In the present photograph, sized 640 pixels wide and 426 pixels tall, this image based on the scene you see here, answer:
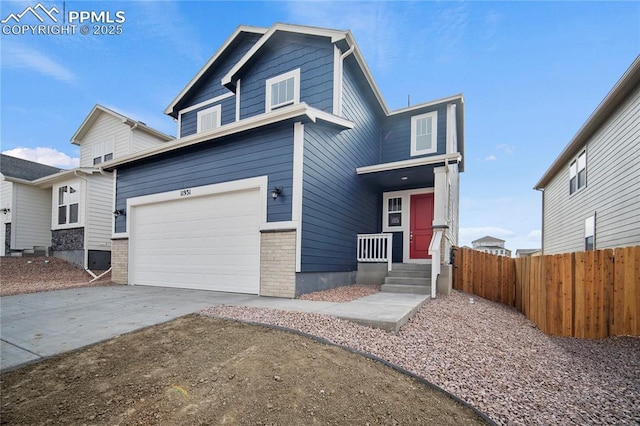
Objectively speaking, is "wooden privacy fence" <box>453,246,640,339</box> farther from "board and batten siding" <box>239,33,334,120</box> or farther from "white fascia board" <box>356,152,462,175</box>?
"board and batten siding" <box>239,33,334,120</box>

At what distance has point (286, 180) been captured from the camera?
21.0 feet

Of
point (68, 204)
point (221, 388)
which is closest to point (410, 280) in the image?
point (221, 388)

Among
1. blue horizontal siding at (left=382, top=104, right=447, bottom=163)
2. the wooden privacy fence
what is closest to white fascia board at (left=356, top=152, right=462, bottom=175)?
blue horizontal siding at (left=382, top=104, right=447, bottom=163)

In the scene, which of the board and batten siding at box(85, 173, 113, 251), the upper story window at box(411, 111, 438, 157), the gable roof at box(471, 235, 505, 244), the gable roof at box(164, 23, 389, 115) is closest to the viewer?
the gable roof at box(164, 23, 389, 115)

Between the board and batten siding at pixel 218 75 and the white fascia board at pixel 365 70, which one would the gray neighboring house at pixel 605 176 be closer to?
the white fascia board at pixel 365 70

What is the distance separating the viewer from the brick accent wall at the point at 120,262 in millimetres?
9141

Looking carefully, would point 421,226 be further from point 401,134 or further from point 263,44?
point 263,44

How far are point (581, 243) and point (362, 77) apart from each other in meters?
9.16

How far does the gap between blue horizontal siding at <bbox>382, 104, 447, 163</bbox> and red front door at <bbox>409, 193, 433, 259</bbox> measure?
1.72 m

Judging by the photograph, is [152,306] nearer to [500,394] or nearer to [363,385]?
[363,385]

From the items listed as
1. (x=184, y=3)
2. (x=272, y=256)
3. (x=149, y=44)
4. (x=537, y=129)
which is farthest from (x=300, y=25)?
(x=537, y=129)

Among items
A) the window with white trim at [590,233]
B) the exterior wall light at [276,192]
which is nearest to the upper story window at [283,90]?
the exterior wall light at [276,192]

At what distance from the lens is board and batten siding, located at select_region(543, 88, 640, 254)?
6949 mm

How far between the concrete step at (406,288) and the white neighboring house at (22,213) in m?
16.6
